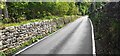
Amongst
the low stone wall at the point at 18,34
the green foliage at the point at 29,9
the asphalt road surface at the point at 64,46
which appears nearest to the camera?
the low stone wall at the point at 18,34

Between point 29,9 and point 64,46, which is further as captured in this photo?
point 29,9

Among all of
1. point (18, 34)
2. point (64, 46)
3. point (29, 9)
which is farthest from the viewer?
point (29, 9)

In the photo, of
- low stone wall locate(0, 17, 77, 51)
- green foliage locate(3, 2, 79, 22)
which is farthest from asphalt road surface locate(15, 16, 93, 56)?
green foliage locate(3, 2, 79, 22)

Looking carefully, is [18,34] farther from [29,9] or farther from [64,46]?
[29,9]

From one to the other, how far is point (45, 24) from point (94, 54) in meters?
12.5

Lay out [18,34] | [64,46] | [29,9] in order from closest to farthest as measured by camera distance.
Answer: [64,46], [18,34], [29,9]

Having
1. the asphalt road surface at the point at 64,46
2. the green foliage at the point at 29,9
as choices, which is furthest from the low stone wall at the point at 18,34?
the green foliage at the point at 29,9

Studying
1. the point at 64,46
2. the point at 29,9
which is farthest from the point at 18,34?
the point at 29,9

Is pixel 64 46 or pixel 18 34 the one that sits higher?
pixel 18 34

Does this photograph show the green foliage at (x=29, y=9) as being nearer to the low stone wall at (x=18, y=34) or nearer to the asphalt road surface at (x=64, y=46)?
the low stone wall at (x=18, y=34)

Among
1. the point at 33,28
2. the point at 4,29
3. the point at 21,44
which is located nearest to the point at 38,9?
the point at 33,28

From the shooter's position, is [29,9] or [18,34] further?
[29,9]

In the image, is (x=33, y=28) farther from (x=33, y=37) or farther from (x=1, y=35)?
(x=1, y=35)

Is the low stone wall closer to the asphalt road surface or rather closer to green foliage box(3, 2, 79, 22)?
the asphalt road surface
